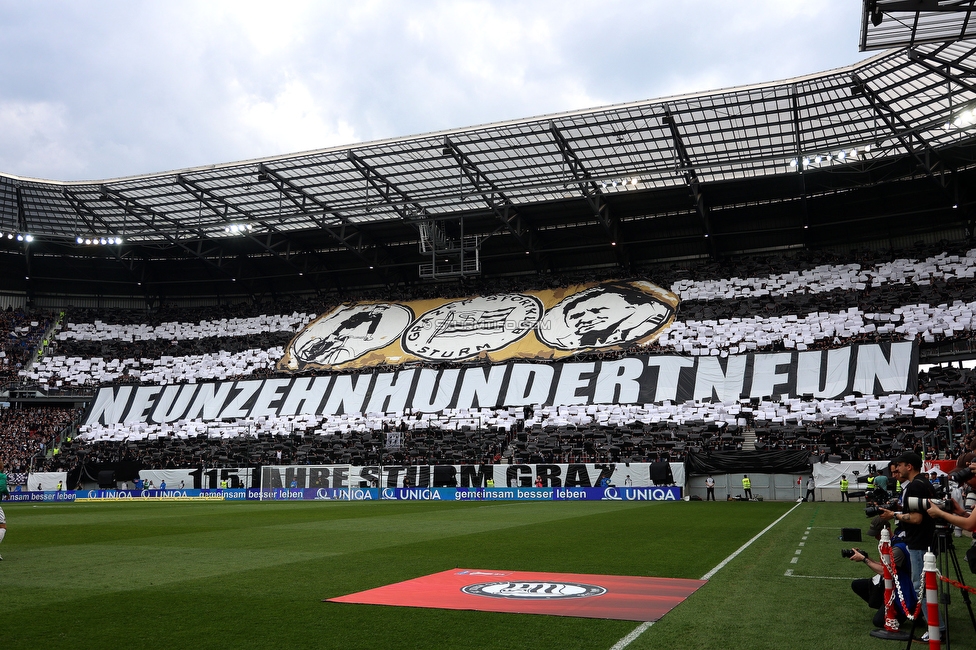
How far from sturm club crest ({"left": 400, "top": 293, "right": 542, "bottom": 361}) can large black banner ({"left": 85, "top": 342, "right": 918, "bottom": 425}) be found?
218 centimetres

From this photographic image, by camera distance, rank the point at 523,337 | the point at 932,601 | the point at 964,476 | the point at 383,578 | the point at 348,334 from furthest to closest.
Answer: the point at 348,334
the point at 523,337
the point at 383,578
the point at 964,476
the point at 932,601

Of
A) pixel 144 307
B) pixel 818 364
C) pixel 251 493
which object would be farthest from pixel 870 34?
pixel 144 307

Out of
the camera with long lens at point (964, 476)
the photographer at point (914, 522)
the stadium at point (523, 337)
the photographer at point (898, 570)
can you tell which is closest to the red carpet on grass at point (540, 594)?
the stadium at point (523, 337)

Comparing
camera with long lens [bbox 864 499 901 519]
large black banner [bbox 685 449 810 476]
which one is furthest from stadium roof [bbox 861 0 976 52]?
camera with long lens [bbox 864 499 901 519]

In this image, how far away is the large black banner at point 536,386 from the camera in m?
43.5

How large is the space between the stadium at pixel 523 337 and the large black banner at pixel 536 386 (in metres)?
0.21

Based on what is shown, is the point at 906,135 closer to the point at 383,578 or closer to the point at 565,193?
the point at 565,193

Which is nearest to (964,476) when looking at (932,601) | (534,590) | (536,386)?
(932,601)

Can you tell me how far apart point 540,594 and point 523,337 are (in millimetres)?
43792

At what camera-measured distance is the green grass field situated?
7887mm

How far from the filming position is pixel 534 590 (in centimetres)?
1065

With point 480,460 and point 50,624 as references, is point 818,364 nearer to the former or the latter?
point 480,460

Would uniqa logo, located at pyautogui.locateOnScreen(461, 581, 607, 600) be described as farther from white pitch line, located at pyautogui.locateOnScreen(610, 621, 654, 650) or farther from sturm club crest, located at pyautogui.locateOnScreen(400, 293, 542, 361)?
sturm club crest, located at pyautogui.locateOnScreen(400, 293, 542, 361)

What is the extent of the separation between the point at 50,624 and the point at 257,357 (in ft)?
174
